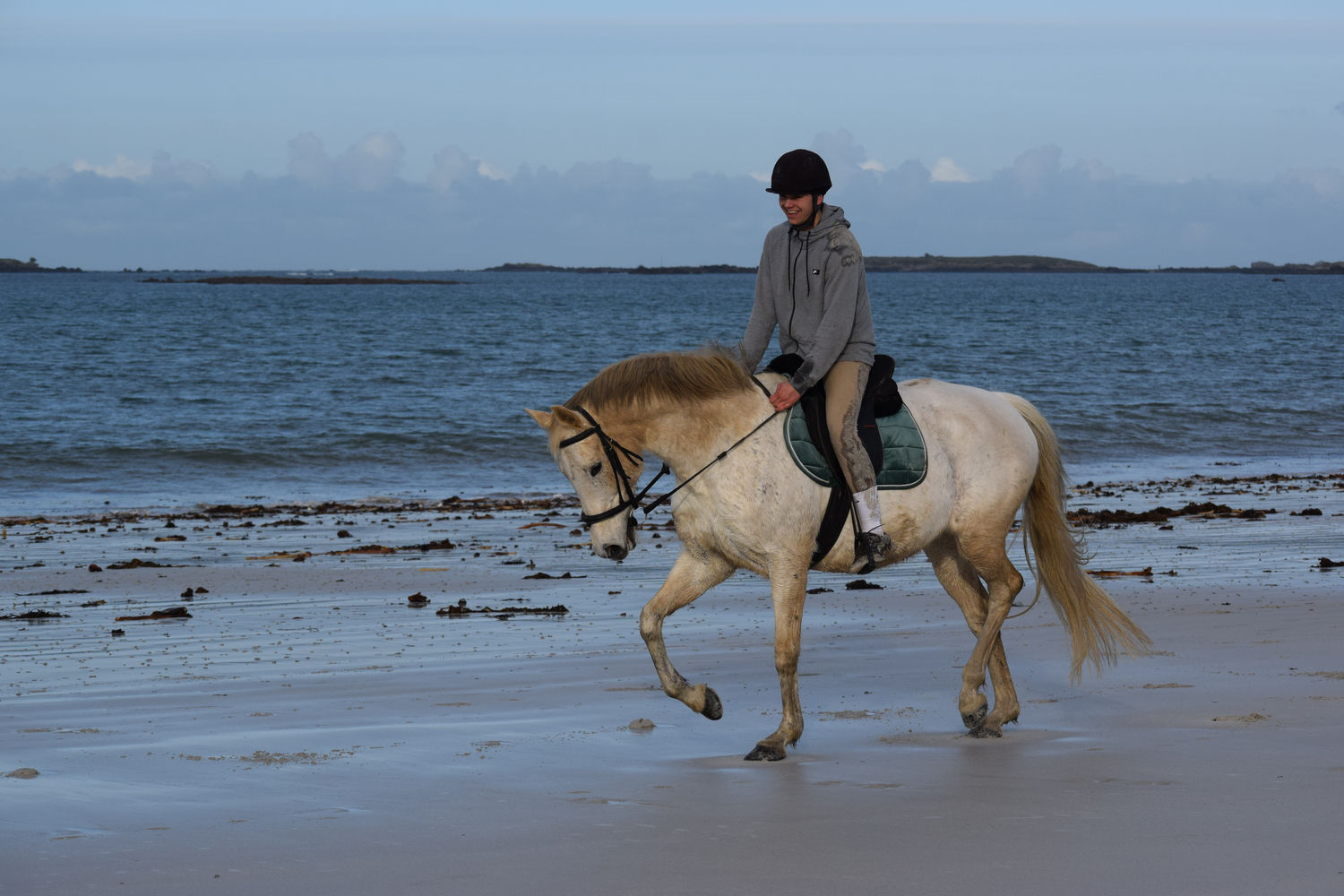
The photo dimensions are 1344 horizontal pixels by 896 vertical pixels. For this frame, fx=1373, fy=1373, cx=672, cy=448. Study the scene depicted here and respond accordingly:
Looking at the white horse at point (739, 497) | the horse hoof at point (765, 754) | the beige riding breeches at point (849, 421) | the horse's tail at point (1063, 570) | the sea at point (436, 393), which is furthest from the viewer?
the sea at point (436, 393)

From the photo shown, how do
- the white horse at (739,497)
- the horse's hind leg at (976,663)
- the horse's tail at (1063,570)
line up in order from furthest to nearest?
the horse's tail at (1063,570)
the horse's hind leg at (976,663)
the white horse at (739,497)

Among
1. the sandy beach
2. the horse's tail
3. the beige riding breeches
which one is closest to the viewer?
the sandy beach

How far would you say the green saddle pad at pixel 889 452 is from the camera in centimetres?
596

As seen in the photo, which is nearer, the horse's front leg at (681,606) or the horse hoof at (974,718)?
the horse's front leg at (681,606)

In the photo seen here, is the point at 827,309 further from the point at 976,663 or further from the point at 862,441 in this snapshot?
the point at 976,663

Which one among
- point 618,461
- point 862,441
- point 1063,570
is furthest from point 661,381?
point 1063,570

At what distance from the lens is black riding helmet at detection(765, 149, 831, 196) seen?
5.91 metres

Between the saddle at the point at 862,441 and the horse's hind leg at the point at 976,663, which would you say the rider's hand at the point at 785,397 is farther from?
the horse's hind leg at the point at 976,663

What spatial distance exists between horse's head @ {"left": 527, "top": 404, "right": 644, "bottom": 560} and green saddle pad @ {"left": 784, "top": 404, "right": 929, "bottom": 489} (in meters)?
0.71

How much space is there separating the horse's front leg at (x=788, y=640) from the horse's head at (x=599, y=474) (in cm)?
69

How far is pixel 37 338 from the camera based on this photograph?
5331 centimetres

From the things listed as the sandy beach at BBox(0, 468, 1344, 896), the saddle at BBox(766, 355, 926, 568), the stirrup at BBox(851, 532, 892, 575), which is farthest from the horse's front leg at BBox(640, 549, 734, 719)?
the stirrup at BBox(851, 532, 892, 575)

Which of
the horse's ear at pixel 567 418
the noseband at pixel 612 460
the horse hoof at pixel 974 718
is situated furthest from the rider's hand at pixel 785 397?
Answer: the horse hoof at pixel 974 718

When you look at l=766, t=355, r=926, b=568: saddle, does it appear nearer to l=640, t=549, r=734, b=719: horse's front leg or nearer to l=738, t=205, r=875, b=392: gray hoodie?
l=738, t=205, r=875, b=392: gray hoodie
